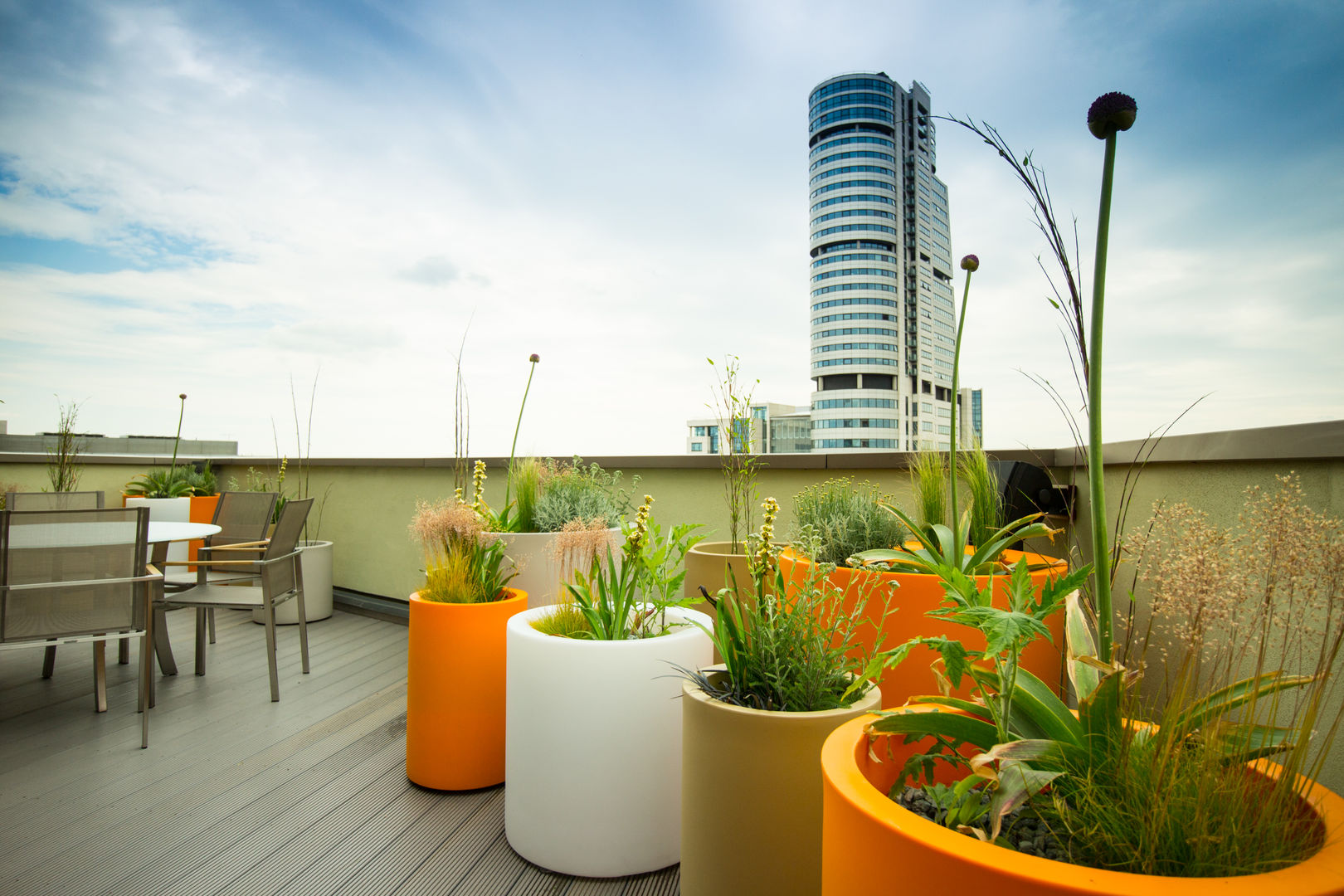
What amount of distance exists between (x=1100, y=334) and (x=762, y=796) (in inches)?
38.2

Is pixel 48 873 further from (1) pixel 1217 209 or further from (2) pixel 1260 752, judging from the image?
(1) pixel 1217 209

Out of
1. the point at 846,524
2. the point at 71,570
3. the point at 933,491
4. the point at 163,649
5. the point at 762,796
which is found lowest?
the point at 163,649

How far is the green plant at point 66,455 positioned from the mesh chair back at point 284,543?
3.09 m

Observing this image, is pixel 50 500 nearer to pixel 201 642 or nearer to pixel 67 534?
pixel 201 642

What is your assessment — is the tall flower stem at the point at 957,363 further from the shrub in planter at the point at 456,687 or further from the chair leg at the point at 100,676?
the chair leg at the point at 100,676

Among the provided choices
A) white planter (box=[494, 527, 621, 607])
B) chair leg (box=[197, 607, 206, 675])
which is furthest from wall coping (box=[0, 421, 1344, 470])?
chair leg (box=[197, 607, 206, 675])

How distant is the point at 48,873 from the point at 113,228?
7.71 metres

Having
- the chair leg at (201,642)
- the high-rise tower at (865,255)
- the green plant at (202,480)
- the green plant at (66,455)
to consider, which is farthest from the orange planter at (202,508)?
the high-rise tower at (865,255)

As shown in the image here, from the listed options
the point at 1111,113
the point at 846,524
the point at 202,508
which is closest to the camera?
the point at 1111,113

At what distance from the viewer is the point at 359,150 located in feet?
21.3

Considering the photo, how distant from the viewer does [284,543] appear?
3352 millimetres

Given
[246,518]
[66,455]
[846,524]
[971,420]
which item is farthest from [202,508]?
[971,420]

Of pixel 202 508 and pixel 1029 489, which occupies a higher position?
pixel 1029 489

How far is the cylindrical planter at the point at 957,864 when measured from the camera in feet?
1.91
